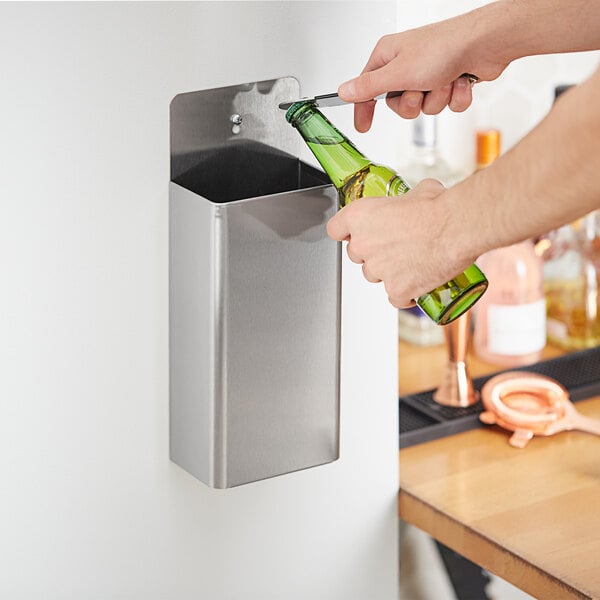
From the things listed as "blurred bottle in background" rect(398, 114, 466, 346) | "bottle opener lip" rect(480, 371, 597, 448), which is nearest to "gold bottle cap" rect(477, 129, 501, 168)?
"blurred bottle in background" rect(398, 114, 466, 346)

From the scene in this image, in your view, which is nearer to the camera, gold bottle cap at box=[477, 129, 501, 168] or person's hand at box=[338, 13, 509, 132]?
person's hand at box=[338, 13, 509, 132]

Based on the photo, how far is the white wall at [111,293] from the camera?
0.74 meters

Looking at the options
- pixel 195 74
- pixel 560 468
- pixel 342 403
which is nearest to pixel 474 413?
pixel 560 468

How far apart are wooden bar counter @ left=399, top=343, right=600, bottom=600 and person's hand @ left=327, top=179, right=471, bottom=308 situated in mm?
275

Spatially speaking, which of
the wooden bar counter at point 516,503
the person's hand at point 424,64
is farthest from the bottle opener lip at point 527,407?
the person's hand at point 424,64

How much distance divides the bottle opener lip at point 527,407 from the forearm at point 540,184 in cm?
46

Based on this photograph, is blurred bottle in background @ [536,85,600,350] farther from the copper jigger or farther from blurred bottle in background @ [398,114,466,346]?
the copper jigger

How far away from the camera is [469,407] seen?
1.16 meters

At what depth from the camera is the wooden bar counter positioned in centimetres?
87

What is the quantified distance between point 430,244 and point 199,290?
19 centimetres

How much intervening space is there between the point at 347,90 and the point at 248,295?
167 millimetres

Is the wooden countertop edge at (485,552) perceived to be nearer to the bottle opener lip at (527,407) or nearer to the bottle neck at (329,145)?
the bottle opener lip at (527,407)

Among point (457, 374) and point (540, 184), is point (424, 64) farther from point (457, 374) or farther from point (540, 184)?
point (457, 374)

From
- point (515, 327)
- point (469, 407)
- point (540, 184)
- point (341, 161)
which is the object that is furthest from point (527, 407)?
point (540, 184)
